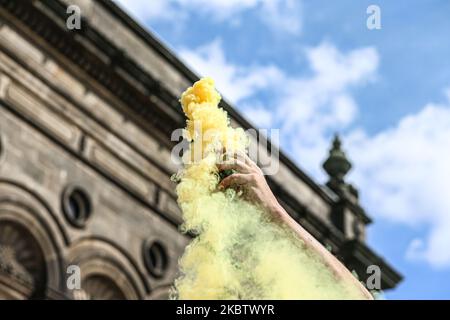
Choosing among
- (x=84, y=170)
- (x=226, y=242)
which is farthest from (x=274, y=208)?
(x=84, y=170)

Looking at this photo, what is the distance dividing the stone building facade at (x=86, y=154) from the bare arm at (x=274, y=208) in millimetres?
11146

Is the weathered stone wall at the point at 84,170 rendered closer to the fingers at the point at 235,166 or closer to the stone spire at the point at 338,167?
the stone spire at the point at 338,167

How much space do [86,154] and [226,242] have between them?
1250cm

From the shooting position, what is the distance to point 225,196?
2.73 m

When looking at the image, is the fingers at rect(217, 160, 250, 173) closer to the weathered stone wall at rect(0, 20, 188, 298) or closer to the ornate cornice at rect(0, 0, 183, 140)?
the weathered stone wall at rect(0, 20, 188, 298)

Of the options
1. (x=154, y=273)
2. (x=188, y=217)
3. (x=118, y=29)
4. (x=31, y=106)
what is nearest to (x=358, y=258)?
(x=154, y=273)

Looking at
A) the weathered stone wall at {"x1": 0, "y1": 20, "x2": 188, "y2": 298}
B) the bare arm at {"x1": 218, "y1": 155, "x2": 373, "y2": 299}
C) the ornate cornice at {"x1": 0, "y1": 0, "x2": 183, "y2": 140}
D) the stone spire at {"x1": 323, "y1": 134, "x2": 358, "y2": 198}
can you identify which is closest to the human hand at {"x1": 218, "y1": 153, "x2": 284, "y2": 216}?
the bare arm at {"x1": 218, "y1": 155, "x2": 373, "y2": 299}

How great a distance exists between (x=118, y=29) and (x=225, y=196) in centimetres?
1444

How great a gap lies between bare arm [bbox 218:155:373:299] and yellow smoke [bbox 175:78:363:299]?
0.02 m

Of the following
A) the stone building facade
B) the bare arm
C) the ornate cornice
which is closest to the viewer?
the bare arm

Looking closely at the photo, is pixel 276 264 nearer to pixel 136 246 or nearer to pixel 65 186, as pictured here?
pixel 65 186

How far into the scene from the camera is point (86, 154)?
1498 cm

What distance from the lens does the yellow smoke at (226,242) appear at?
2.55 metres

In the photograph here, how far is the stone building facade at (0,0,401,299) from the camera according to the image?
13703 mm
